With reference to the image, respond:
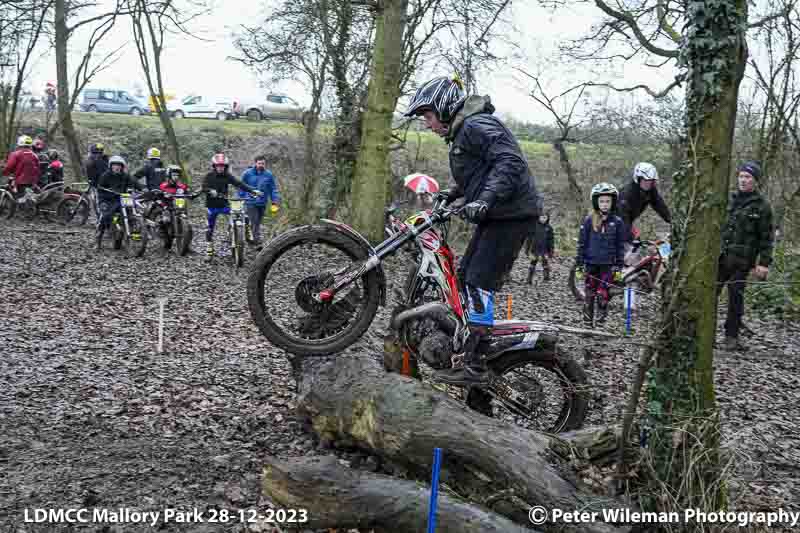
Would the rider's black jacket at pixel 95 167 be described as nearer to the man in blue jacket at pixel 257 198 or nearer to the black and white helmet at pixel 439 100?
the man in blue jacket at pixel 257 198

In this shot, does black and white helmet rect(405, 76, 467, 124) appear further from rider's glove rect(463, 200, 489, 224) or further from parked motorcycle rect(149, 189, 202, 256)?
parked motorcycle rect(149, 189, 202, 256)

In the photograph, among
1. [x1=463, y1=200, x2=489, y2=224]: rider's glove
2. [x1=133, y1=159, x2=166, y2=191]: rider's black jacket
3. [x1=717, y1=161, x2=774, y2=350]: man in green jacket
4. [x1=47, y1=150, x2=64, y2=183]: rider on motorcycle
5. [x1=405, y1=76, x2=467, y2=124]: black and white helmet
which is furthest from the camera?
[x1=47, y1=150, x2=64, y2=183]: rider on motorcycle

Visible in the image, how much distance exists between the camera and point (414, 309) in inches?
191

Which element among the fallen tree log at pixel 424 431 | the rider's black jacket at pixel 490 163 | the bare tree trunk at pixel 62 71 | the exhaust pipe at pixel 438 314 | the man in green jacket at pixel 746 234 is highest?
the bare tree trunk at pixel 62 71

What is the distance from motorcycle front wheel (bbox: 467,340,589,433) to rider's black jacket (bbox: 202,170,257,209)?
34.2ft

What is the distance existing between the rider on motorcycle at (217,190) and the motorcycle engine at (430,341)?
32.5ft

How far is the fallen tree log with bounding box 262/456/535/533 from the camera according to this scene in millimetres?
3559

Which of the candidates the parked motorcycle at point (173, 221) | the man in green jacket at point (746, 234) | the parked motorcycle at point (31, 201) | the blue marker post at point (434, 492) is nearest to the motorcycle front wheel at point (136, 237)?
the parked motorcycle at point (173, 221)

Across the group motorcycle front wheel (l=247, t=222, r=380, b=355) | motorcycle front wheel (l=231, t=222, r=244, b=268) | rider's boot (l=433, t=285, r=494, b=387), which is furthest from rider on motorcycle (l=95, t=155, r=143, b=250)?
rider's boot (l=433, t=285, r=494, b=387)

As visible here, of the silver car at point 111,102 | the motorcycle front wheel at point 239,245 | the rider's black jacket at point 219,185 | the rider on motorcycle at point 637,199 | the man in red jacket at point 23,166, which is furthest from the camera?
the silver car at point 111,102

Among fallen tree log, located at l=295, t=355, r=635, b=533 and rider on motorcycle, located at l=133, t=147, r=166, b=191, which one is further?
rider on motorcycle, located at l=133, t=147, r=166, b=191

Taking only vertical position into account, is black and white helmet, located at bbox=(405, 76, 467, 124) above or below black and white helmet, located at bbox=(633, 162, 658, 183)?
above

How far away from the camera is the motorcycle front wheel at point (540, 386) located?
4.91m

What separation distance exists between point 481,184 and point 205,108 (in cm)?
3474
